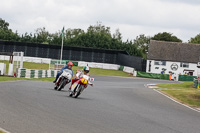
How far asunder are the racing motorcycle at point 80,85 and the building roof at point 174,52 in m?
66.8

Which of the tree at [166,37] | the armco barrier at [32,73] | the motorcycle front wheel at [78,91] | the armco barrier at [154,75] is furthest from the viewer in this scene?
the tree at [166,37]

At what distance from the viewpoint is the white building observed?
83375 millimetres

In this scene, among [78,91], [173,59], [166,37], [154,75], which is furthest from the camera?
[166,37]

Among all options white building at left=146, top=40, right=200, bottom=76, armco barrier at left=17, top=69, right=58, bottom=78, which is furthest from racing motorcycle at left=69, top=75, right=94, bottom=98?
white building at left=146, top=40, right=200, bottom=76

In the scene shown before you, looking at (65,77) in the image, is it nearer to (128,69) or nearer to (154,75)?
(154,75)

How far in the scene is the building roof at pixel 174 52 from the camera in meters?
84.2

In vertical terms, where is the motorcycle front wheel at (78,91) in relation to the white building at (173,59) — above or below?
below

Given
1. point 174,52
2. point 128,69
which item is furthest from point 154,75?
point 174,52

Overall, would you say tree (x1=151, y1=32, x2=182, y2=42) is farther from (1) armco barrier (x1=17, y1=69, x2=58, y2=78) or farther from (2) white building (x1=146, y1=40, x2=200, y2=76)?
(1) armco barrier (x1=17, y1=69, x2=58, y2=78)

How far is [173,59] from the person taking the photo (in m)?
84.2

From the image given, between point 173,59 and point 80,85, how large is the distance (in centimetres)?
6875

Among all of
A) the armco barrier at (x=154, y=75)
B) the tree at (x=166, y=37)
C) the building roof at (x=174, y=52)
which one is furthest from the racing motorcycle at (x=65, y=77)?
the tree at (x=166, y=37)

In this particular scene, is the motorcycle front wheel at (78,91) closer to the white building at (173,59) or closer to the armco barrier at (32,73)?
the armco barrier at (32,73)

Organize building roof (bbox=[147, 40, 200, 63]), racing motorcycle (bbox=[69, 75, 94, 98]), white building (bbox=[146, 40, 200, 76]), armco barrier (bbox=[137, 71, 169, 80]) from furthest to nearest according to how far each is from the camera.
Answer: building roof (bbox=[147, 40, 200, 63]) < white building (bbox=[146, 40, 200, 76]) < armco barrier (bbox=[137, 71, 169, 80]) < racing motorcycle (bbox=[69, 75, 94, 98])
